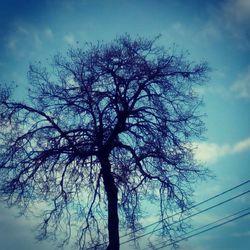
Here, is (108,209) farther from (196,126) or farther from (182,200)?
(196,126)

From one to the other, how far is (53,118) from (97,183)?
300 cm

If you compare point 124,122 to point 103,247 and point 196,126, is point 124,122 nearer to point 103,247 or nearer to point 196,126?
point 196,126

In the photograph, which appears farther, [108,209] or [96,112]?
[96,112]

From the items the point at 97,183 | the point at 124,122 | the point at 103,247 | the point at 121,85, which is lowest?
the point at 103,247

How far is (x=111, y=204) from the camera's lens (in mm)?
17672

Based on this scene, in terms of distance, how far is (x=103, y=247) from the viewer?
1822 cm

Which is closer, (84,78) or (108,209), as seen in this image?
(108,209)

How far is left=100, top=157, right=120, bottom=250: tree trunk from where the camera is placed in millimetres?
16953

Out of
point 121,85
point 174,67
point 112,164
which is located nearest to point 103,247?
point 112,164

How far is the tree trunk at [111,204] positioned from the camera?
1695cm

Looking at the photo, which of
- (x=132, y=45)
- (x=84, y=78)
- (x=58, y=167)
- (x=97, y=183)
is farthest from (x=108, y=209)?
(x=132, y=45)

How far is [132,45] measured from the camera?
19.6 m

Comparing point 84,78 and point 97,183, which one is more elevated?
point 84,78

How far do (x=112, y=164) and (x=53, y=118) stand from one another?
2872mm
